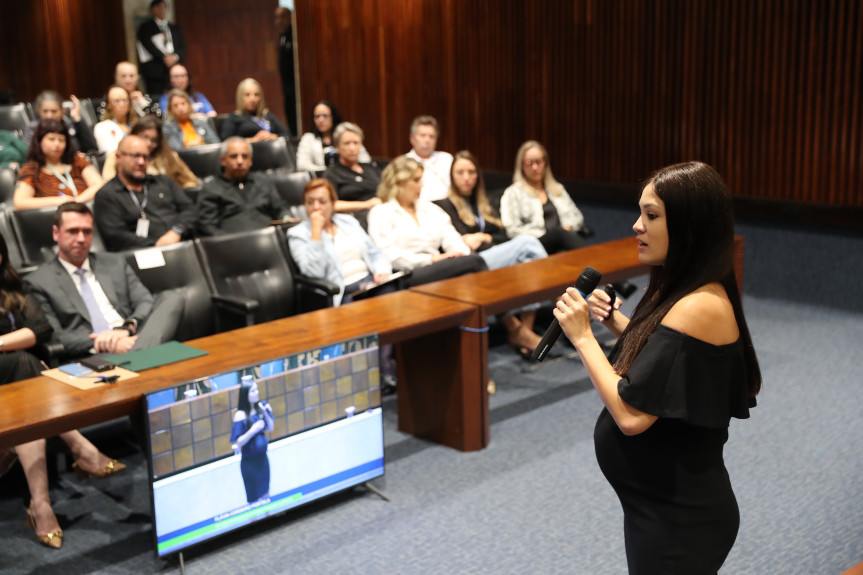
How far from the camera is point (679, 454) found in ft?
5.54

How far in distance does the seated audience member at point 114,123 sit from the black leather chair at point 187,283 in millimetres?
2802

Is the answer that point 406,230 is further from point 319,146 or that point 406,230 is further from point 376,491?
point 319,146

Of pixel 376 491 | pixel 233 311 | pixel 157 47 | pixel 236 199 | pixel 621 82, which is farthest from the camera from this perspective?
pixel 157 47

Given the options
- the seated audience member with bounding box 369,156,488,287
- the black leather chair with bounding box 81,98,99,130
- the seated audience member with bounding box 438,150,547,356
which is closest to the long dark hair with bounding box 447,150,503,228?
the seated audience member with bounding box 438,150,547,356

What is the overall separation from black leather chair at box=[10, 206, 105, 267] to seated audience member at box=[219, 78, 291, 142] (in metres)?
2.92

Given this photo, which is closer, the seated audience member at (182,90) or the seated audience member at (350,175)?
the seated audience member at (350,175)

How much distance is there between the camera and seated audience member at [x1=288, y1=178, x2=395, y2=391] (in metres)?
4.73

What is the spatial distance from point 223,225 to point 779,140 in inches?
136

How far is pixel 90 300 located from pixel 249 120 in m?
3.96

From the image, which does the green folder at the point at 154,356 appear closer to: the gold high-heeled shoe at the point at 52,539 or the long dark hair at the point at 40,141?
the gold high-heeled shoe at the point at 52,539

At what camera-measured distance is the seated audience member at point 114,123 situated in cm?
692

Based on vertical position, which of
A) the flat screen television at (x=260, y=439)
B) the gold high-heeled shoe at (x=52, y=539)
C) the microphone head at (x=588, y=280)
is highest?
the microphone head at (x=588, y=280)

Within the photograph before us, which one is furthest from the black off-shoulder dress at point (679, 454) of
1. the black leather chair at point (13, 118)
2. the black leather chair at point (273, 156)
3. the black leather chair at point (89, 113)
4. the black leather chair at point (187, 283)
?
the black leather chair at point (89, 113)

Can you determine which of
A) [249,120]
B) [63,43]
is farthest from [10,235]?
[63,43]
